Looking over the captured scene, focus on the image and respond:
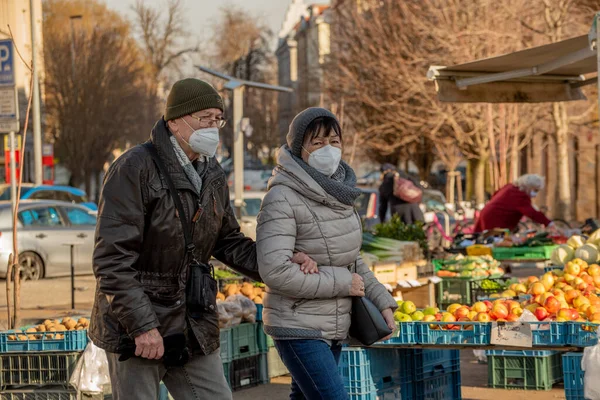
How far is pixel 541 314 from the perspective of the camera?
774 cm

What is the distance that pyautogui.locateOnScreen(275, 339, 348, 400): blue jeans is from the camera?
5.14m

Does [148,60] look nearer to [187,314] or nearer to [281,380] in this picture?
[281,380]

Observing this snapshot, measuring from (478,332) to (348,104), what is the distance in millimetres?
39939

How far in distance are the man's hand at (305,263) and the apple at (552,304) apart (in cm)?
315

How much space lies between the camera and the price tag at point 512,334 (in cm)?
700

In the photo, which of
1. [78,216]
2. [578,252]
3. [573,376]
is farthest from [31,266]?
[573,376]

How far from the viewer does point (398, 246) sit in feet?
42.9

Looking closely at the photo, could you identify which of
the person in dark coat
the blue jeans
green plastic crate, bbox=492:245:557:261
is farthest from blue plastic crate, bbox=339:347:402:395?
the person in dark coat

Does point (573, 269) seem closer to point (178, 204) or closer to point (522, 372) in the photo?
point (522, 372)

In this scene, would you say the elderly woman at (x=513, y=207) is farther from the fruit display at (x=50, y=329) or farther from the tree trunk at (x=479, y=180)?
the tree trunk at (x=479, y=180)

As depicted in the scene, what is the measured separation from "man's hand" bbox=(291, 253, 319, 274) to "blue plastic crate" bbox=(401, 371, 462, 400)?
2722 millimetres

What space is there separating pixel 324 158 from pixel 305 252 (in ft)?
1.39

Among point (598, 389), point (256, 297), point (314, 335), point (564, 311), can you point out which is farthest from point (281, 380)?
point (314, 335)

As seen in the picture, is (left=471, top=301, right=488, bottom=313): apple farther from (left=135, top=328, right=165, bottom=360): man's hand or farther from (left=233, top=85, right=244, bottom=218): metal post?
(left=233, top=85, right=244, bottom=218): metal post
